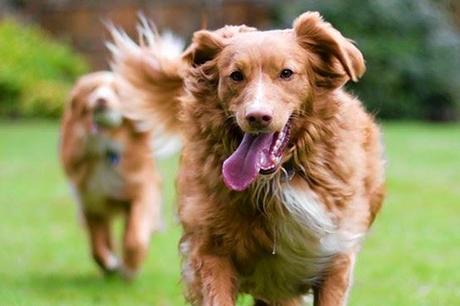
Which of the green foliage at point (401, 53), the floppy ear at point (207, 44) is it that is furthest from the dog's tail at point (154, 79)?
the green foliage at point (401, 53)

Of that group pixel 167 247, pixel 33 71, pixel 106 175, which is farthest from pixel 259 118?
pixel 33 71

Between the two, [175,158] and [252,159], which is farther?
[175,158]

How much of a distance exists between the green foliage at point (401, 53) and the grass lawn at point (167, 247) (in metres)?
6.46

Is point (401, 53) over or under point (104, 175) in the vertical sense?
under

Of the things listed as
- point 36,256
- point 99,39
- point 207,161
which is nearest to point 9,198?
point 36,256

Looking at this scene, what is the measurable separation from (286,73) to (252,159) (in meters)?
0.47

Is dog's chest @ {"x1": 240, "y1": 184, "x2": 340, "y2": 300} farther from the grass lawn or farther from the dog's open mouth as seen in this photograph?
the grass lawn

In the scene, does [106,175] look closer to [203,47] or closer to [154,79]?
[154,79]

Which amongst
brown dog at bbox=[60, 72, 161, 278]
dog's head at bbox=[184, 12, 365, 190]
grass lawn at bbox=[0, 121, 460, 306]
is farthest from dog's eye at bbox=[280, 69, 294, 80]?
brown dog at bbox=[60, 72, 161, 278]

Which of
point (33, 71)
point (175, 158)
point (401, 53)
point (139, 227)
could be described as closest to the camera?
point (139, 227)

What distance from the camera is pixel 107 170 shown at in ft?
32.8

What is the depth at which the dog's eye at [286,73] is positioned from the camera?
572 centimetres

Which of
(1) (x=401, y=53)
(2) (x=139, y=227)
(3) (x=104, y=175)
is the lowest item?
(1) (x=401, y=53)

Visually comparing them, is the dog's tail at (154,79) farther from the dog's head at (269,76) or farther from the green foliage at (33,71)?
the green foliage at (33,71)
